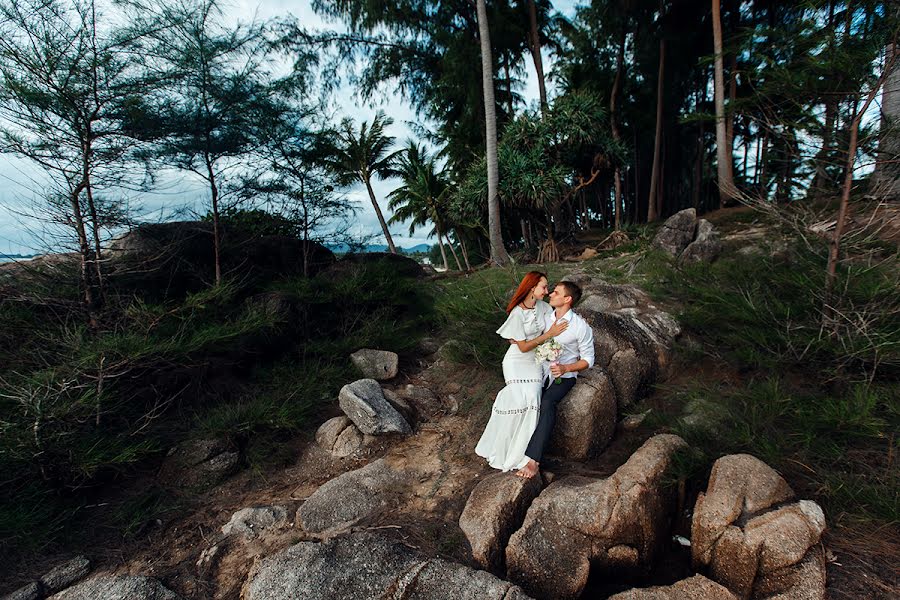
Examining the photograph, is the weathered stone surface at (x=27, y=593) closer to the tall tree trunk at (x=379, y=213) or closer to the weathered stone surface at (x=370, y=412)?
the weathered stone surface at (x=370, y=412)

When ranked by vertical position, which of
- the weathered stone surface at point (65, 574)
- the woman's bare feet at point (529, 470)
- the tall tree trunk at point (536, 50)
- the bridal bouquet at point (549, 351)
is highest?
the tall tree trunk at point (536, 50)

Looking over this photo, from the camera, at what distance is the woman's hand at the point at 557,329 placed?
345cm

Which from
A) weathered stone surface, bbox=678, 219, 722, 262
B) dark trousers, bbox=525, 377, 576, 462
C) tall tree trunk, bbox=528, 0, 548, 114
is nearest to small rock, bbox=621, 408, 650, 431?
dark trousers, bbox=525, 377, 576, 462

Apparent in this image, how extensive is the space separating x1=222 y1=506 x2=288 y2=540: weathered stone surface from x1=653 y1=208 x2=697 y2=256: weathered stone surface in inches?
334

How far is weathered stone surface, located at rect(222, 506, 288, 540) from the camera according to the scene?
3.42m

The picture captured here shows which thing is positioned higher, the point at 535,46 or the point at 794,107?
the point at 535,46

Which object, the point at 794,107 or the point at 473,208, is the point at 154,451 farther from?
the point at 473,208

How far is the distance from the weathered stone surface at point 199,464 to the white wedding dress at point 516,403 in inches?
107

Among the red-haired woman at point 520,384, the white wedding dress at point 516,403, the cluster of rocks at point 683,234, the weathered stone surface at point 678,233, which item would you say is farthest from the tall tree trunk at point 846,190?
the weathered stone surface at point 678,233

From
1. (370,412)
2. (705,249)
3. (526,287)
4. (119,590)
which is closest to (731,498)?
(526,287)

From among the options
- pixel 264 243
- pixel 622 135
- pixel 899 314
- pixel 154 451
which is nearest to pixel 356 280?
pixel 264 243

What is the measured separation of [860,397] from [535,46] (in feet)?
50.6

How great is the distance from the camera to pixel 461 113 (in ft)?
57.9

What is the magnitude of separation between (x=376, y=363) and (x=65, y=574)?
3.63 metres
